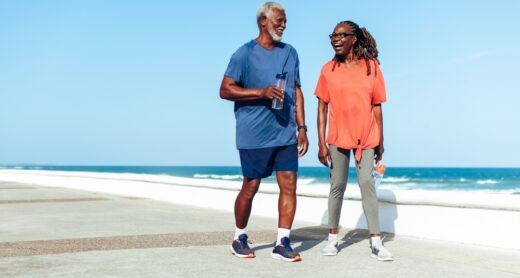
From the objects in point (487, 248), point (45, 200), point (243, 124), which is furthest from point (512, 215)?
point (45, 200)

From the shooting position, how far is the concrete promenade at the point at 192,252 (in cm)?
410

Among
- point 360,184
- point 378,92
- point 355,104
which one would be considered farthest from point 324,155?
point 378,92

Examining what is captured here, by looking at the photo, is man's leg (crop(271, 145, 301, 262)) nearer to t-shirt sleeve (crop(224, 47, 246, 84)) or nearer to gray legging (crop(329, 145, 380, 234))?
gray legging (crop(329, 145, 380, 234))

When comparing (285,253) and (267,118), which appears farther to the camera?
(267,118)

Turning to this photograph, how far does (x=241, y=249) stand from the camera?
15.4ft

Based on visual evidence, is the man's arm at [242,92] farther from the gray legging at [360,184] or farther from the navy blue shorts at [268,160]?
the gray legging at [360,184]

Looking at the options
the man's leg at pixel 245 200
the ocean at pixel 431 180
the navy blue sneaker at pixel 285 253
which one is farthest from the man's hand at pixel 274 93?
the ocean at pixel 431 180

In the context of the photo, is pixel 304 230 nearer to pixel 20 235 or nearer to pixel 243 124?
pixel 243 124

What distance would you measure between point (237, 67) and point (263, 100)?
0.31 m

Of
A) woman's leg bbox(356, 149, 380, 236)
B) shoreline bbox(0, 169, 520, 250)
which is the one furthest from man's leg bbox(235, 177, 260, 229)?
shoreline bbox(0, 169, 520, 250)

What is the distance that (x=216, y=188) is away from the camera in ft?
31.7

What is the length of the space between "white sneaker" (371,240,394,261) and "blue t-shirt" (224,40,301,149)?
0.97m

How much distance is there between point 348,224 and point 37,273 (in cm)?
373

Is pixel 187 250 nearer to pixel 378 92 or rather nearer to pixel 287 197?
pixel 287 197
